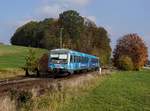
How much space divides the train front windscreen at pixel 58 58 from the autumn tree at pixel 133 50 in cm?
8068

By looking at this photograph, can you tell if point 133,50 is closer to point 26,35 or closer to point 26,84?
point 26,35

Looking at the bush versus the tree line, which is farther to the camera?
the bush

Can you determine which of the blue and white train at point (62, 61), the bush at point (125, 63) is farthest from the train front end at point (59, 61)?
the bush at point (125, 63)

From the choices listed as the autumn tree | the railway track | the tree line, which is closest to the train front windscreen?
the railway track

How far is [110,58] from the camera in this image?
12794 cm

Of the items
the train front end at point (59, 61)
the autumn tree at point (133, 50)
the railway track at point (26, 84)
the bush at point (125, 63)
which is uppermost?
the autumn tree at point (133, 50)

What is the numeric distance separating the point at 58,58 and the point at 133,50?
87664 mm

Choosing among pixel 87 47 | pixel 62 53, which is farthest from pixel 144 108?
pixel 87 47

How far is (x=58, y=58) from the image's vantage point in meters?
44.5

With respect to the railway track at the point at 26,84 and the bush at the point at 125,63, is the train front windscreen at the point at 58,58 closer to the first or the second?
the railway track at the point at 26,84

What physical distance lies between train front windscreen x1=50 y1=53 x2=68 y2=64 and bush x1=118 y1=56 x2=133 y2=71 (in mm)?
70549

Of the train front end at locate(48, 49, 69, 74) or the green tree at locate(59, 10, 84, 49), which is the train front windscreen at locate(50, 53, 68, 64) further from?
the green tree at locate(59, 10, 84, 49)

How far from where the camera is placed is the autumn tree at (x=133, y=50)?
415ft

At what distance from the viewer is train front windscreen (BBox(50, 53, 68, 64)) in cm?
4396
